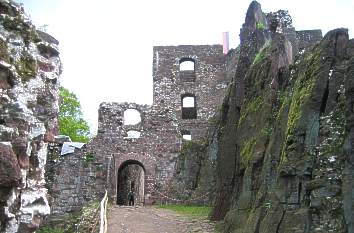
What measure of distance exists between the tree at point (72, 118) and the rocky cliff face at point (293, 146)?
75.6 ft

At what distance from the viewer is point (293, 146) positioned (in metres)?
8.49

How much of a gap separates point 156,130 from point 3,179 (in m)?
16.7

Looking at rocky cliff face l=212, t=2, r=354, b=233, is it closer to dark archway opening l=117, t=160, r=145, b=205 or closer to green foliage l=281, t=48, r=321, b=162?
green foliage l=281, t=48, r=321, b=162

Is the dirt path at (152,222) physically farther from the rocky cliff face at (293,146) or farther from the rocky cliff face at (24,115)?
the rocky cliff face at (24,115)

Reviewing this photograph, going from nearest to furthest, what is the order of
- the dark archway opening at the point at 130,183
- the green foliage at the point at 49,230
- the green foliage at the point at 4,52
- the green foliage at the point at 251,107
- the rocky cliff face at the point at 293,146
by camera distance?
1. the green foliage at the point at 4,52
2. the rocky cliff face at the point at 293,146
3. the green foliage at the point at 251,107
4. the green foliage at the point at 49,230
5. the dark archway opening at the point at 130,183

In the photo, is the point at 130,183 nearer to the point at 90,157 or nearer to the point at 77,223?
the point at 90,157

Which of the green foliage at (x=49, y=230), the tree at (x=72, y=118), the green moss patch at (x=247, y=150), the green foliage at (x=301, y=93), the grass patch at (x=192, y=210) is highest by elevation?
the tree at (x=72, y=118)

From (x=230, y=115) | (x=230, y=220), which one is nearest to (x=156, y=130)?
(x=230, y=115)

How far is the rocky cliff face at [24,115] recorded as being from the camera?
3.34m

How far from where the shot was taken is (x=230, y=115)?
1470 centimetres

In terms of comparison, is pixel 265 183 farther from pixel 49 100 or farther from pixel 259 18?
pixel 259 18

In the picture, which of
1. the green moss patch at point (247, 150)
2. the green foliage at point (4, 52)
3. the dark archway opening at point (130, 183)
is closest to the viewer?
the green foliage at point (4, 52)

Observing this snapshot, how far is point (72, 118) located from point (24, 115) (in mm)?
33960

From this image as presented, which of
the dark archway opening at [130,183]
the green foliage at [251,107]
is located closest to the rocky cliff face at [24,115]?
the green foliage at [251,107]
